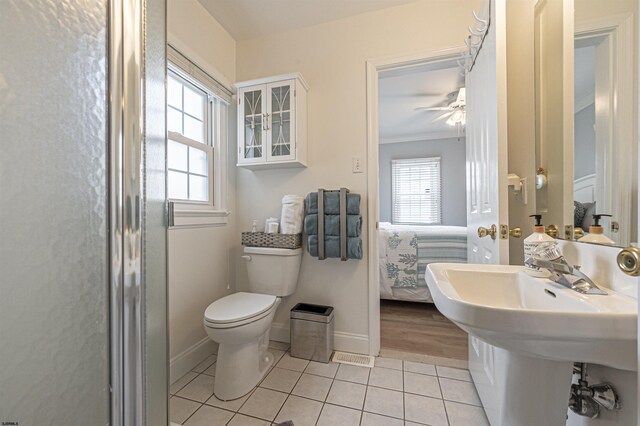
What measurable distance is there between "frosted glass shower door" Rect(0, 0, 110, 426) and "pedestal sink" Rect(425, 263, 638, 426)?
86 cm

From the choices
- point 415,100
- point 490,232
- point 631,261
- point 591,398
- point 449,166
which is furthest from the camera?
point 449,166

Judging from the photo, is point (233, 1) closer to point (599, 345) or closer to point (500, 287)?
point (500, 287)

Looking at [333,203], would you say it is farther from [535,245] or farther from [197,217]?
[535,245]

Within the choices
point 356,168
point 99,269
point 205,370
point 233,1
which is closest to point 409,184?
point 356,168

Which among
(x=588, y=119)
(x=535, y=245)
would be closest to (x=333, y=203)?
(x=535, y=245)

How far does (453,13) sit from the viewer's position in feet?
5.12

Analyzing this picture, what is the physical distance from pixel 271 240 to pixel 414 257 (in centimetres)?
152

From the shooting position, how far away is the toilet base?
1312 mm

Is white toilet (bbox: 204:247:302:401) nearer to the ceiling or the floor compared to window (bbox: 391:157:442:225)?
nearer to the floor

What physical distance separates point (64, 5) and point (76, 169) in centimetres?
34

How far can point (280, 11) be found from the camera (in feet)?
5.62

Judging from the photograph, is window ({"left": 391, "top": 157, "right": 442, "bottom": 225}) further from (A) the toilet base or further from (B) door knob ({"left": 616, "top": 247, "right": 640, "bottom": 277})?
(B) door knob ({"left": 616, "top": 247, "right": 640, "bottom": 277})

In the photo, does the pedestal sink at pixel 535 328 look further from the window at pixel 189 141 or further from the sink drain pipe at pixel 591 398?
the window at pixel 189 141

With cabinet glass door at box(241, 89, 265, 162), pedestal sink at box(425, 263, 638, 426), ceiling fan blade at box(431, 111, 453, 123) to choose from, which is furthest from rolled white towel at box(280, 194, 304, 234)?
ceiling fan blade at box(431, 111, 453, 123)
